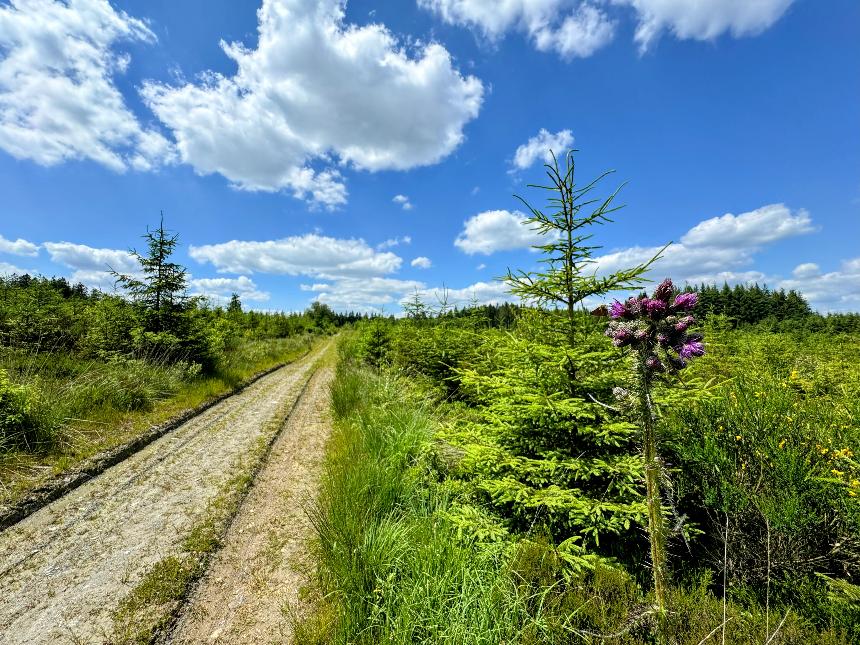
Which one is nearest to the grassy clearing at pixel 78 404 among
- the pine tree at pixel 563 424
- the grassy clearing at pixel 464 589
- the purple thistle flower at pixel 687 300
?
the grassy clearing at pixel 464 589

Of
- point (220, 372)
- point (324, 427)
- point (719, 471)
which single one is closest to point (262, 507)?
point (324, 427)

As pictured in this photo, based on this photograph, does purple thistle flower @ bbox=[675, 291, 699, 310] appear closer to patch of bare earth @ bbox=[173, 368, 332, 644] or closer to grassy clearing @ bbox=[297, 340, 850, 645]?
grassy clearing @ bbox=[297, 340, 850, 645]

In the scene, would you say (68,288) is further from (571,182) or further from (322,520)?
(571,182)

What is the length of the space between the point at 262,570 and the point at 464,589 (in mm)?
2507

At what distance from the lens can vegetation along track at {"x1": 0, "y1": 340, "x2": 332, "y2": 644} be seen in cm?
310

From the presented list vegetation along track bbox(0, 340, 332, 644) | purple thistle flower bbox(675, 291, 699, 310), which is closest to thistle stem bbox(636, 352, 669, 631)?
purple thistle flower bbox(675, 291, 699, 310)

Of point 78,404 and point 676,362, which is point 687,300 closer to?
point 676,362

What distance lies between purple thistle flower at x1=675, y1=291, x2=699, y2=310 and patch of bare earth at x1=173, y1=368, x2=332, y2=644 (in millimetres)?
3840

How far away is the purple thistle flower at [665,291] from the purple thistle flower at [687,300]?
0.05 m

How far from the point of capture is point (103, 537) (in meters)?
4.23

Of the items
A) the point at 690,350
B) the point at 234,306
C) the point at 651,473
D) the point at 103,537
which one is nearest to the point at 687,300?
the point at 690,350

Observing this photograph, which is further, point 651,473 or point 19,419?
point 19,419

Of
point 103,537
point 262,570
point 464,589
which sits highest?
point 464,589

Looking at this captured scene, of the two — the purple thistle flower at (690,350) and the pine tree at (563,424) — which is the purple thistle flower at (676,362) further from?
the pine tree at (563,424)
